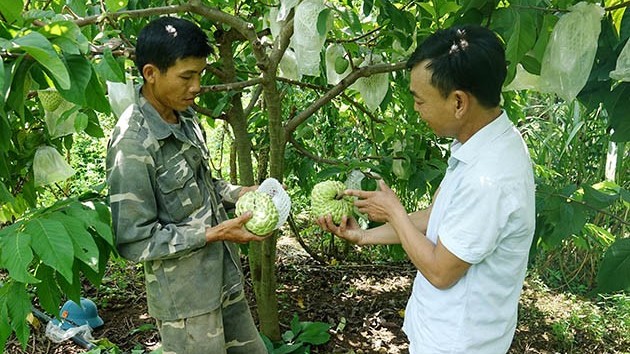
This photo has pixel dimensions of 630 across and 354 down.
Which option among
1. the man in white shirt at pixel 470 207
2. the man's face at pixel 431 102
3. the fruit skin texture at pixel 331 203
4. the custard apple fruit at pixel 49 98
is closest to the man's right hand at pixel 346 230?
the fruit skin texture at pixel 331 203

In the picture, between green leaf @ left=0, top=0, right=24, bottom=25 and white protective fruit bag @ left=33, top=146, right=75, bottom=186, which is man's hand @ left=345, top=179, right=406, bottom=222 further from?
white protective fruit bag @ left=33, top=146, right=75, bottom=186

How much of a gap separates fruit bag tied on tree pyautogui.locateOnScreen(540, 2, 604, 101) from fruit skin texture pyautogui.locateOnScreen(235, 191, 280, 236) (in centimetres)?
79

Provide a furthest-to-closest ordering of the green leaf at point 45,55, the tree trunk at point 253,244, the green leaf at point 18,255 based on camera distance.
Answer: the tree trunk at point 253,244 → the green leaf at point 18,255 → the green leaf at point 45,55

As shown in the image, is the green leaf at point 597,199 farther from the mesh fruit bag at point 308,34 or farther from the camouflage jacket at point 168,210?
the camouflage jacket at point 168,210

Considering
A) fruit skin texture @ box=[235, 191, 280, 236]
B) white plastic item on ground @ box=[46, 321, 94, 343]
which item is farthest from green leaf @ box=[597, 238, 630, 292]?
white plastic item on ground @ box=[46, 321, 94, 343]

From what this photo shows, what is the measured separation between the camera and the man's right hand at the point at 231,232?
61.2 inches

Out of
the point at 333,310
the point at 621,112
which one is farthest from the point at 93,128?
the point at 333,310

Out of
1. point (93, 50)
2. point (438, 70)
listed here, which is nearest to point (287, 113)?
point (93, 50)

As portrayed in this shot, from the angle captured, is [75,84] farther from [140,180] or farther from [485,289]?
[485,289]

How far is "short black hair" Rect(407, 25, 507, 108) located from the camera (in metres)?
1.11

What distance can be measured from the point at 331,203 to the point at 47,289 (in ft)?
2.50

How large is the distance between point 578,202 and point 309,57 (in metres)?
0.83

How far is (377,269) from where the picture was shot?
3637 millimetres

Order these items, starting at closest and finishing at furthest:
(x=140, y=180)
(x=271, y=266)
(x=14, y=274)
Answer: (x=14, y=274)
(x=140, y=180)
(x=271, y=266)
